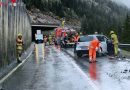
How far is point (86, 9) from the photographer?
506 feet

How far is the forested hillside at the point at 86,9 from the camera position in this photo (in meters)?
135

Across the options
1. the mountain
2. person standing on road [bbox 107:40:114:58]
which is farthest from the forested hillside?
person standing on road [bbox 107:40:114:58]

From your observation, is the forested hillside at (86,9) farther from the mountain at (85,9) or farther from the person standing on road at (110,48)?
the person standing on road at (110,48)

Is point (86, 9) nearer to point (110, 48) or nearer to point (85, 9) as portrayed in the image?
point (85, 9)

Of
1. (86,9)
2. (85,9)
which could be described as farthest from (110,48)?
(85,9)

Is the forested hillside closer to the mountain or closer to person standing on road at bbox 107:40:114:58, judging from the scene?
the mountain

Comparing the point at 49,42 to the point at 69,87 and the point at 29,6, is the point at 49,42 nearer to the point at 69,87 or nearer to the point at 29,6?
the point at 29,6

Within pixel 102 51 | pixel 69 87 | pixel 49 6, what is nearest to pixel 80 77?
pixel 69 87

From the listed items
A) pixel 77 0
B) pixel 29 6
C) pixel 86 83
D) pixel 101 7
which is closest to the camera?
pixel 86 83

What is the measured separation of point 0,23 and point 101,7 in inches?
5629

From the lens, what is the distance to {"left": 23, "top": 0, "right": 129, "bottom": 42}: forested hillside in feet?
444

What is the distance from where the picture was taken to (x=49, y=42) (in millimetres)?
74938

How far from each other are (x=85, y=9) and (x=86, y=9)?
2.27 feet

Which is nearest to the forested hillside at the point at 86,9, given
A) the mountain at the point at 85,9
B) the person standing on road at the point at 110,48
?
the mountain at the point at 85,9
